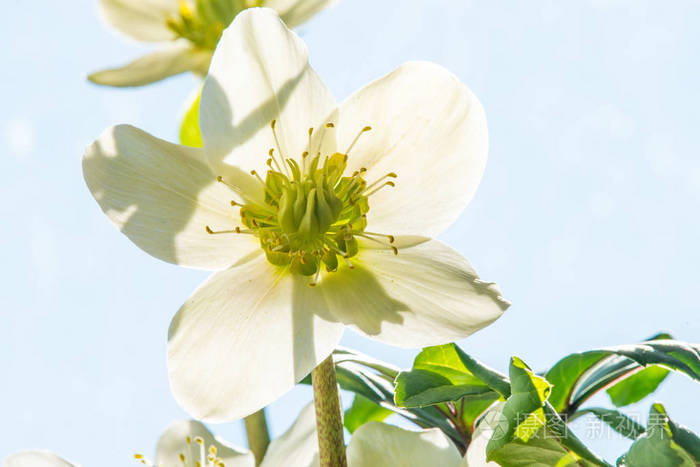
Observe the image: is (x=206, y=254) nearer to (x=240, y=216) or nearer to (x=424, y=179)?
(x=240, y=216)

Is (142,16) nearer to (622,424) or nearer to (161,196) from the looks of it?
(161,196)

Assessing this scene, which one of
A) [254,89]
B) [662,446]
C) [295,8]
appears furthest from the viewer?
[295,8]

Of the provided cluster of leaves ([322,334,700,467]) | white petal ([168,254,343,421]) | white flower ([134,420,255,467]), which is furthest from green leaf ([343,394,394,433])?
white petal ([168,254,343,421])

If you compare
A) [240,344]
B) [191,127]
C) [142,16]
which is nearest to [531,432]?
[240,344]

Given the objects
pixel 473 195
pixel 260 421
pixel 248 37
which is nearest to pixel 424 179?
pixel 473 195

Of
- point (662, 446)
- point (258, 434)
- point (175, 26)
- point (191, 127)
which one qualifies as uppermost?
point (175, 26)

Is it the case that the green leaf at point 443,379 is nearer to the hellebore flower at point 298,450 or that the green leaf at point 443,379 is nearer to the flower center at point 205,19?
the hellebore flower at point 298,450

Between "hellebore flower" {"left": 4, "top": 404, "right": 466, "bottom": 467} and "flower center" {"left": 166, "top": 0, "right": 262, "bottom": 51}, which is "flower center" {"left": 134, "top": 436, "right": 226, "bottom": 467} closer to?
"hellebore flower" {"left": 4, "top": 404, "right": 466, "bottom": 467}
